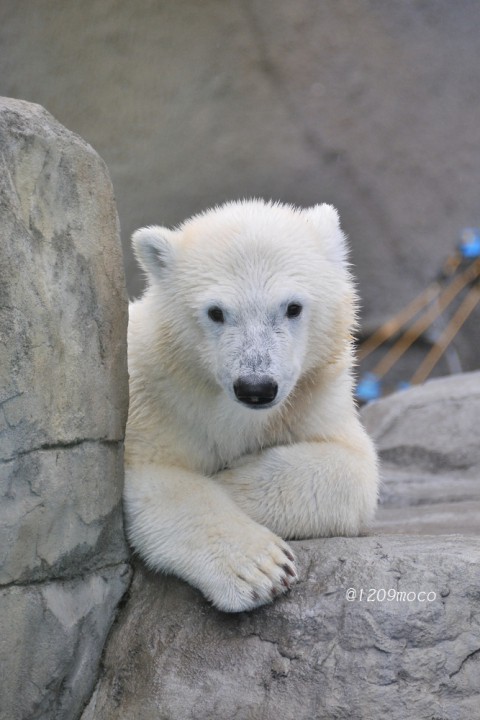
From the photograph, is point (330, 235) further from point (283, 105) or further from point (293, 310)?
point (283, 105)

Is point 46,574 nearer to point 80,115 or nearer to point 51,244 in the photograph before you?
point 51,244

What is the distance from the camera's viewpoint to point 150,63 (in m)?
6.59

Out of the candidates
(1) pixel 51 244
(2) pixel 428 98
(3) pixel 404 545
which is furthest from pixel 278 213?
(2) pixel 428 98

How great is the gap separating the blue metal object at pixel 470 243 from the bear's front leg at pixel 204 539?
15.1 ft

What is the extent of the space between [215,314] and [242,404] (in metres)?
0.33

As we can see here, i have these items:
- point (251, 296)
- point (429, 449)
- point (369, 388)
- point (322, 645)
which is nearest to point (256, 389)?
point (251, 296)

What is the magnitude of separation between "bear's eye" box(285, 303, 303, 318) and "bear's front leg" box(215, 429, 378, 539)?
46 centimetres

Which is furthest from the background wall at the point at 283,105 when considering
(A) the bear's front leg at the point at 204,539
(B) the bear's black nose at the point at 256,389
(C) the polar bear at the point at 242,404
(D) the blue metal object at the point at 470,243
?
(B) the bear's black nose at the point at 256,389

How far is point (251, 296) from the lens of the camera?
9.31 ft

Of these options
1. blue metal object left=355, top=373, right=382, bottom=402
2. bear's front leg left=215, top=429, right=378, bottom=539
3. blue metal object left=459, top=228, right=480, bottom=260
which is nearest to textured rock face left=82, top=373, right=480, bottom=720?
bear's front leg left=215, top=429, right=378, bottom=539

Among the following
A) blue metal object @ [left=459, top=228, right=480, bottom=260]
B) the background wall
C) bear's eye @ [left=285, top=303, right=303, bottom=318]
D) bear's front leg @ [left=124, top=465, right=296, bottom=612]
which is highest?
the background wall

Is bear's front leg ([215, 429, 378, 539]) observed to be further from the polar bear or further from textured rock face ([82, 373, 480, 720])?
textured rock face ([82, 373, 480, 720])

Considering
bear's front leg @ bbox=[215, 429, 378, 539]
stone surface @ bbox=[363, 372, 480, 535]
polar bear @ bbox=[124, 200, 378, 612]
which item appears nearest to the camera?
polar bear @ bbox=[124, 200, 378, 612]

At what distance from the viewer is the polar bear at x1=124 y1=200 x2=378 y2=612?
2734 mm
